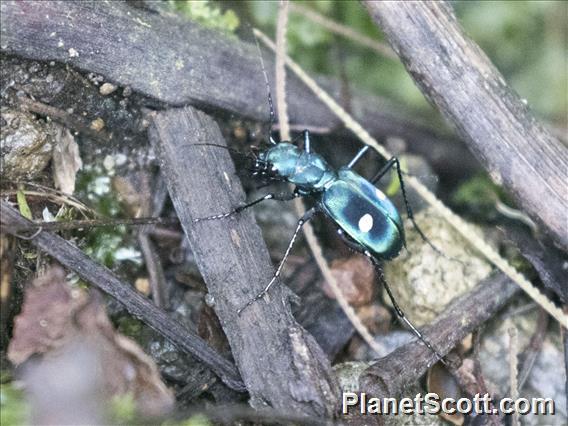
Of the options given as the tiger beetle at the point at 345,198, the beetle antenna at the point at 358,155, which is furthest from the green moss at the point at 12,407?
the beetle antenna at the point at 358,155

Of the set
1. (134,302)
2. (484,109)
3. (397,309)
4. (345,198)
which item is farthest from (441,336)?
(134,302)

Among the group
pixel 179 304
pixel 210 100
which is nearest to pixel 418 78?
pixel 210 100

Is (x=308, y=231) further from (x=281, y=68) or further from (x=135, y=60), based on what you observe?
(x=135, y=60)

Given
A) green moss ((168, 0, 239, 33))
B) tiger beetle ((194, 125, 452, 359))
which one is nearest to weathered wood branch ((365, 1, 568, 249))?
tiger beetle ((194, 125, 452, 359))

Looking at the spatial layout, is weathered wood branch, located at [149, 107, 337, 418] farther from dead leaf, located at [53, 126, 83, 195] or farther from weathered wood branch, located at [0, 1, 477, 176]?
dead leaf, located at [53, 126, 83, 195]

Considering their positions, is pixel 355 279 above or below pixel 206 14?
below

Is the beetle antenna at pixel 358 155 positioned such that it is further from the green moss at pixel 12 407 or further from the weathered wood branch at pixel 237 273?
the green moss at pixel 12 407
